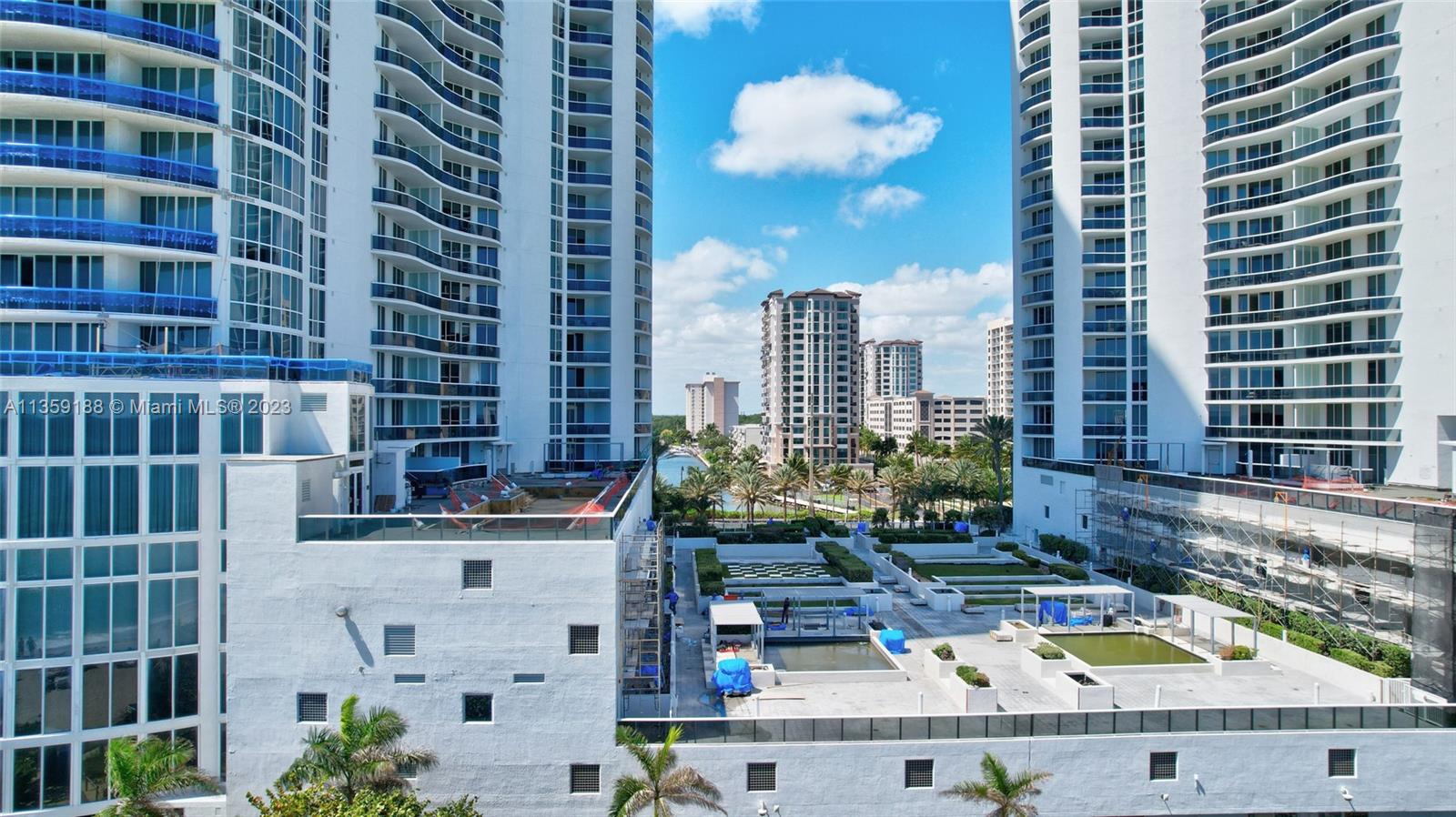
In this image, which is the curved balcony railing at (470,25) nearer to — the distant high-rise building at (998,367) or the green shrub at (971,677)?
the green shrub at (971,677)

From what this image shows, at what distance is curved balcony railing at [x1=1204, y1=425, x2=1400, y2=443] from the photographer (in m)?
39.5

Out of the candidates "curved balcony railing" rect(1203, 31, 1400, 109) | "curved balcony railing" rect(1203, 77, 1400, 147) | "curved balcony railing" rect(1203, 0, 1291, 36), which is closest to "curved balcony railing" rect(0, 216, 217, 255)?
"curved balcony railing" rect(1203, 77, 1400, 147)

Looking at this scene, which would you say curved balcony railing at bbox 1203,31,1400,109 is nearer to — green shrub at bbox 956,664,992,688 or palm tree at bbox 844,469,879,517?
palm tree at bbox 844,469,879,517

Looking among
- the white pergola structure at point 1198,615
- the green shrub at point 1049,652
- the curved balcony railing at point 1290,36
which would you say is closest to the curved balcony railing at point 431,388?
the green shrub at point 1049,652

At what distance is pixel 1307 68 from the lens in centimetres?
4281

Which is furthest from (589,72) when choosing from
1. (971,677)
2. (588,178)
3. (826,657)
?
(971,677)

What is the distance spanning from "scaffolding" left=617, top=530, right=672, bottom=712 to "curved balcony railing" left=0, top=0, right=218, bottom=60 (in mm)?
23168

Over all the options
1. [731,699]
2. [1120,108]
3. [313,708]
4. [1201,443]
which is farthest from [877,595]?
[1120,108]

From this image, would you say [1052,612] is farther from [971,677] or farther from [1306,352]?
[1306,352]

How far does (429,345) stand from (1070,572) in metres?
36.7

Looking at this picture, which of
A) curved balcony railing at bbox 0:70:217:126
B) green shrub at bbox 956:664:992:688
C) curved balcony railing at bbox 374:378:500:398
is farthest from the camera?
curved balcony railing at bbox 374:378:500:398

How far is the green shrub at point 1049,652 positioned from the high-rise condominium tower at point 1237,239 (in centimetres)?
2328

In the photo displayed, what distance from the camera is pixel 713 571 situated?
3841 centimetres

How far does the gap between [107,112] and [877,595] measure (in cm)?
3516
